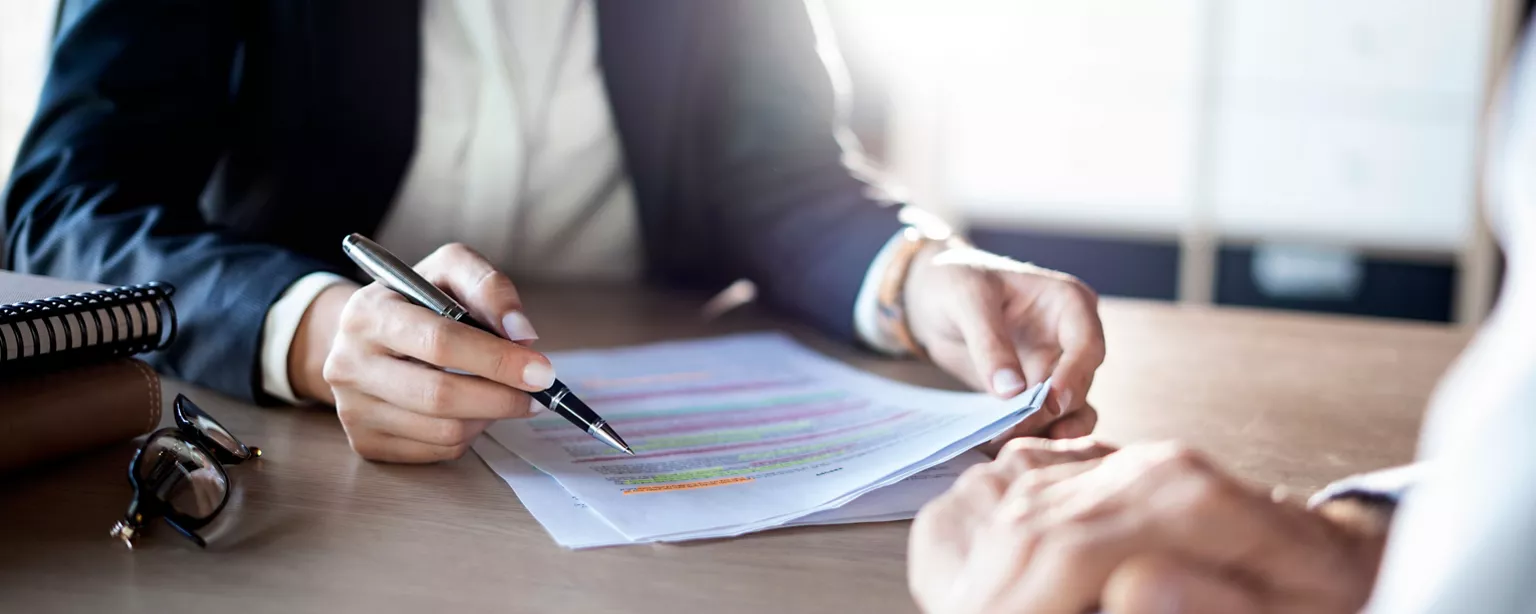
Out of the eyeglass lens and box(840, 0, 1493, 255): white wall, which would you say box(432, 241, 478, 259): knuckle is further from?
box(840, 0, 1493, 255): white wall

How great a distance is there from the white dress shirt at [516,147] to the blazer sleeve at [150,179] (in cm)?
23

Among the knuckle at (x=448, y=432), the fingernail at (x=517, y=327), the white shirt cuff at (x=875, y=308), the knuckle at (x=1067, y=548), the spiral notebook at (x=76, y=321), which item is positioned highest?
the spiral notebook at (x=76, y=321)

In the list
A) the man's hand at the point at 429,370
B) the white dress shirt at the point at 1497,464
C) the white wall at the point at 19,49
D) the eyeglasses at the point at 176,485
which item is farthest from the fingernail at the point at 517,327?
the white wall at the point at 19,49

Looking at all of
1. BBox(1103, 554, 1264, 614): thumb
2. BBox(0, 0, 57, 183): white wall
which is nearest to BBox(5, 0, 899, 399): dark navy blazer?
BBox(1103, 554, 1264, 614): thumb

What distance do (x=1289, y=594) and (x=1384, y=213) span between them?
307 cm

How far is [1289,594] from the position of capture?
0.46 metres

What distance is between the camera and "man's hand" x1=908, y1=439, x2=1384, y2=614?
446mm

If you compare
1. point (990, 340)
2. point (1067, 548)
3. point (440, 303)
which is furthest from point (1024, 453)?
point (440, 303)

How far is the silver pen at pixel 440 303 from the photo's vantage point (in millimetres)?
742

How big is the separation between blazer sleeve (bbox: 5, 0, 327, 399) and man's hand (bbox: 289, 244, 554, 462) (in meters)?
0.15

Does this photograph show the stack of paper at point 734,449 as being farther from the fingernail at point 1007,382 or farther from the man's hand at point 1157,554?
the man's hand at point 1157,554

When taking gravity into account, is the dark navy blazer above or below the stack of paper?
above

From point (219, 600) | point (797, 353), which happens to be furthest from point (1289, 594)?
point (797, 353)

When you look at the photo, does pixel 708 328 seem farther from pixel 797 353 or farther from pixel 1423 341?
pixel 1423 341
